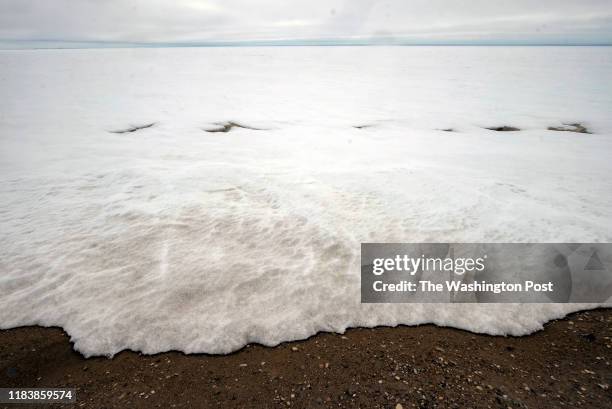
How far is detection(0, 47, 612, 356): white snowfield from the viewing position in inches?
137

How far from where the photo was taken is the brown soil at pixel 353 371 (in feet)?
8.46

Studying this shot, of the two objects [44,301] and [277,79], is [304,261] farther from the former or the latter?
[277,79]

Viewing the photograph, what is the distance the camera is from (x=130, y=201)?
19.1 feet

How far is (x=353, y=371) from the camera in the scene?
2832 mm

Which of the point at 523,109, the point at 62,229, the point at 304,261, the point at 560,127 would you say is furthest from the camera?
the point at 523,109

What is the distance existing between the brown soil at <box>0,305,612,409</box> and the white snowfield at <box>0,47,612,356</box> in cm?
17

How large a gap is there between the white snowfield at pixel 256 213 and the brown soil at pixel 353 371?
Answer: 170 mm

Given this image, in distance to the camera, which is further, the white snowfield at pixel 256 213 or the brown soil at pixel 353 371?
the white snowfield at pixel 256 213

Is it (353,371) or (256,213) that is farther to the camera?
(256,213)

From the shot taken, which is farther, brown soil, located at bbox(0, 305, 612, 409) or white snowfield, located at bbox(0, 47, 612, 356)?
white snowfield, located at bbox(0, 47, 612, 356)

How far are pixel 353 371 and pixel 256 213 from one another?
315 centimetres

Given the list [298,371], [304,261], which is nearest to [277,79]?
[304,261]

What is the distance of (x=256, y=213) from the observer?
5457 millimetres

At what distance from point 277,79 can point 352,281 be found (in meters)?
24.5
